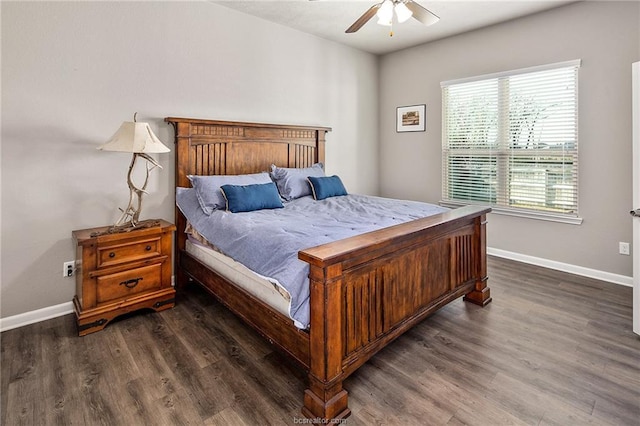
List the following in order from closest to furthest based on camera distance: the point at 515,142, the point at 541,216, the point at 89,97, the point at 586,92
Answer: the point at 89,97 → the point at 586,92 → the point at 541,216 → the point at 515,142

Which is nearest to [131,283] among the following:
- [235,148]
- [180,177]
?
[180,177]

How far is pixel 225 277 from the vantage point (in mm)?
2537

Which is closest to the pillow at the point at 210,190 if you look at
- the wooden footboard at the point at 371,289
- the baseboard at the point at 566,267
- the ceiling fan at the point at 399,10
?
the wooden footboard at the point at 371,289

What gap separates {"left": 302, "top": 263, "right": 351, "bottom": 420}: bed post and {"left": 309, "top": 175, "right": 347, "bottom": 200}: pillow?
2.05 m

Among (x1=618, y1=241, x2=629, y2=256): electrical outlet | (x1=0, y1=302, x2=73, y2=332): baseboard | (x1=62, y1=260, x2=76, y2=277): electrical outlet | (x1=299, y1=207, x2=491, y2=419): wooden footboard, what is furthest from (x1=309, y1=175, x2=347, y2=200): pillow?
(x1=618, y1=241, x2=629, y2=256): electrical outlet

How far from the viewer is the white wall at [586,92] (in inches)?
127

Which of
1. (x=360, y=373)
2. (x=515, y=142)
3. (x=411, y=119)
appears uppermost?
(x=411, y=119)

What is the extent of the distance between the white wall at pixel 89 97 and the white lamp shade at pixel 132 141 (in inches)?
16.6

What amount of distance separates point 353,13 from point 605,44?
2439mm

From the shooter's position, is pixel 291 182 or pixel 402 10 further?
pixel 291 182

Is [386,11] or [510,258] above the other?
[386,11]

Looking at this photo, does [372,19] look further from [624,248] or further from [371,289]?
Result: [624,248]

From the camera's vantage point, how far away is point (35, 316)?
2635 millimetres

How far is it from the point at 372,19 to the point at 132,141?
289 cm
